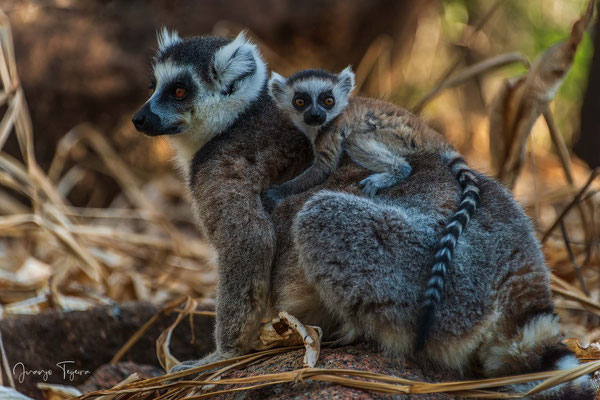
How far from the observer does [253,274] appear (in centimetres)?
375

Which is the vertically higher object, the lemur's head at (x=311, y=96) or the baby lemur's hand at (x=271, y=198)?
the lemur's head at (x=311, y=96)

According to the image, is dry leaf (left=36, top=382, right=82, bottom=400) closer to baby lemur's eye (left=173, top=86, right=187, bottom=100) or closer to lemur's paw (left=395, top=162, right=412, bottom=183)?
baby lemur's eye (left=173, top=86, right=187, bottom=100)

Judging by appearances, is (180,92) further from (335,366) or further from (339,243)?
(335,366)

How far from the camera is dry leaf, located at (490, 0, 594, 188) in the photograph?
522cm

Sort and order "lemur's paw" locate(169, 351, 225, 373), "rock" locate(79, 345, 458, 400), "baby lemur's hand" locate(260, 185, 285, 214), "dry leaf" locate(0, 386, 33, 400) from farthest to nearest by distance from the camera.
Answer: "baby lemur's hand" locate(260, 185, 285, 214), "lemur's paw" locate(169, 351, 225, 373), "dry leaf" locate(0, 386, 33, 400), "rock" locate(79, 345, 458, 400)

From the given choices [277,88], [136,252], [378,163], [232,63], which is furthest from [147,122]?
[136,252]

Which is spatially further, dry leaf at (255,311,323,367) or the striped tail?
dry leaf at (255,311,323,367)

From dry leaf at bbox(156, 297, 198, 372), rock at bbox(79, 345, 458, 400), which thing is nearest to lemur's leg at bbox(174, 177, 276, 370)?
rock at bbox(79, 345, 458, 400)

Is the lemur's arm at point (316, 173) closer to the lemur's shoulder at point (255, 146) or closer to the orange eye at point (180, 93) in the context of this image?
the lemur's shoulder at point (255, 146)

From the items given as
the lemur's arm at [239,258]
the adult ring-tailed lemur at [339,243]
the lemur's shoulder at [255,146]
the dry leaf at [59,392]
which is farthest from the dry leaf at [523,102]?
the dry leaf at [59,392]

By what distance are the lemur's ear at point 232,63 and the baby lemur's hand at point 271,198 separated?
80 centimetres

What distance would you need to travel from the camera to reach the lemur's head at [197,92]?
13.7 feet

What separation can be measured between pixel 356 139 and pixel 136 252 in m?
4.42

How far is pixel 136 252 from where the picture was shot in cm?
764
